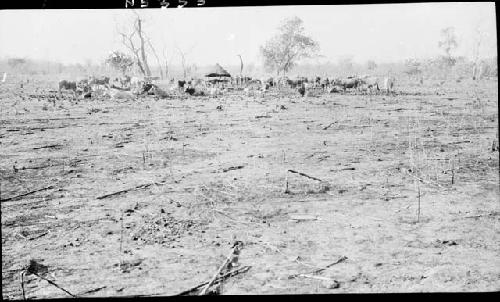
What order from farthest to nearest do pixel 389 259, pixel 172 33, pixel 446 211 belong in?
pixel 172 33 → pixel 446 211 → pixel 389 259

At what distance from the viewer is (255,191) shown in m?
3.67

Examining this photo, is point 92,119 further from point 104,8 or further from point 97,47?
point 104,8

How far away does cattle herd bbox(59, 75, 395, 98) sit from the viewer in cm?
382

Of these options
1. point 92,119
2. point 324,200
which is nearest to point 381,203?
point 324,200

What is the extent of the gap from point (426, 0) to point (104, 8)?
268 cm

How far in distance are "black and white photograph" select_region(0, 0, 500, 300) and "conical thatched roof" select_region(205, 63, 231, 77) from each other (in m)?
0.02

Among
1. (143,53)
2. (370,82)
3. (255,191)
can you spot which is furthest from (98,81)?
(370,82)

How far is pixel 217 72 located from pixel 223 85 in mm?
126

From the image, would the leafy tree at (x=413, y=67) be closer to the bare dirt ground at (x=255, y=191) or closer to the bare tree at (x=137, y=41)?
the bare dirt ground at (x=255, y=191)

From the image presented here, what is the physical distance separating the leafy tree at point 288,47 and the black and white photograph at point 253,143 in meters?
0.01

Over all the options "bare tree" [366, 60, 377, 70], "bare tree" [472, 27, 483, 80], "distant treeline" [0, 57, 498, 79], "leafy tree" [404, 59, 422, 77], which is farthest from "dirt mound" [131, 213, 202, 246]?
"bare tree" [472, 27, 483, 80]

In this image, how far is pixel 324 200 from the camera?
3617 mm

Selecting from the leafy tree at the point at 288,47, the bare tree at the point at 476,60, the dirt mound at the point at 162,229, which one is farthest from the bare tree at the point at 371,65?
the dirt mound at the point at 162,229

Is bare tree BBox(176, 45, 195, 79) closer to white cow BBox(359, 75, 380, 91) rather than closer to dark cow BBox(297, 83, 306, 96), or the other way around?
dark cow BBox(297, 83, 306, 96)
